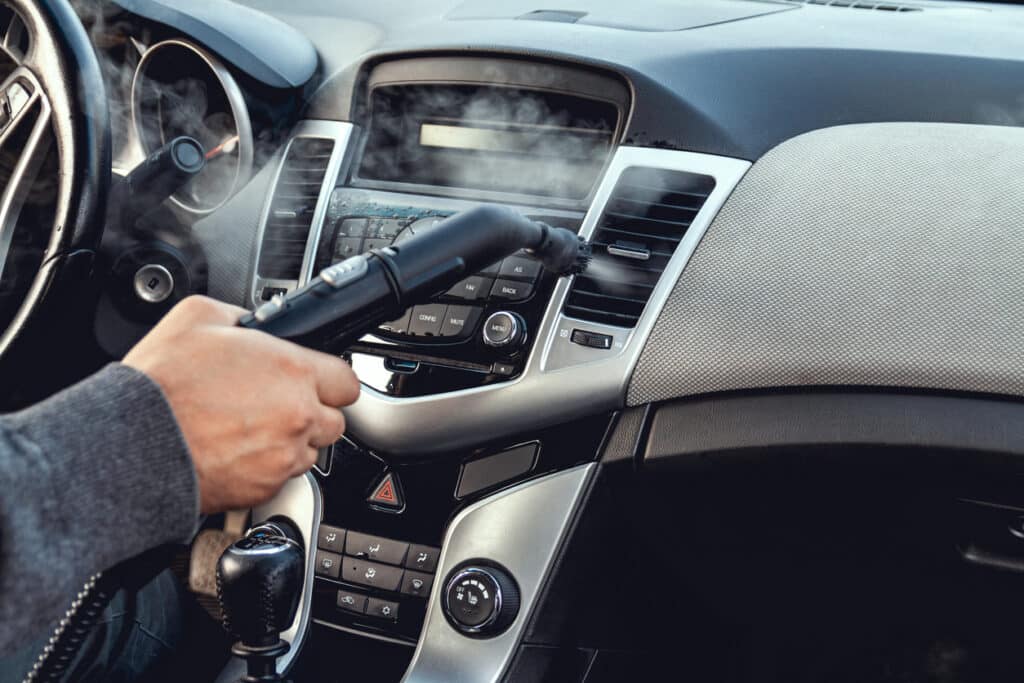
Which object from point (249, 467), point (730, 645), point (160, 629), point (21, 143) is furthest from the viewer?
point (160, 629)

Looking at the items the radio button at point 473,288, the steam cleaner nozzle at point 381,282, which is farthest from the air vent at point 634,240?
the steam cleaner nozzle at point 381,282

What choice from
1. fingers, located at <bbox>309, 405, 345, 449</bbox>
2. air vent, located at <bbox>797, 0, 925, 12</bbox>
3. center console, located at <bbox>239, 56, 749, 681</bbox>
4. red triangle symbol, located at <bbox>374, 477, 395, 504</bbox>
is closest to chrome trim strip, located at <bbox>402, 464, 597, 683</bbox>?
center console, located at <bbox>239, 56, 749, 681</bbox>

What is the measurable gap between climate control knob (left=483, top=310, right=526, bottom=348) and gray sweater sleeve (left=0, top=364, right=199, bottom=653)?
647mm

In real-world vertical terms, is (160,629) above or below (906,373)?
below

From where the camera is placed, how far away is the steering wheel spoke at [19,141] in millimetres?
1293

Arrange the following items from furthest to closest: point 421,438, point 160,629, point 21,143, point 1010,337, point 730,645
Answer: point 160,629
point 730,645
point 421,438
point 21,143
point 1010,337

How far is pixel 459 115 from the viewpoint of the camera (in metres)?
1.52

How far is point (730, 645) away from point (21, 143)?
124 centimetres

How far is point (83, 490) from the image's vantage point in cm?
69

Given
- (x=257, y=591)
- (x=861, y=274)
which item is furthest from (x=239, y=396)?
(x=861, y=274)

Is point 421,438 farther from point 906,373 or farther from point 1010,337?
point 1010,337

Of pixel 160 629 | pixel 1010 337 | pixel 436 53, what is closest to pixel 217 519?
Answer: pixel 160 629

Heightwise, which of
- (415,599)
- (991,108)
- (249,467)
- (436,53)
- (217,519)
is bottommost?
(217,519)

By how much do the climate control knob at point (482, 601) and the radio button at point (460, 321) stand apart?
328 mm
